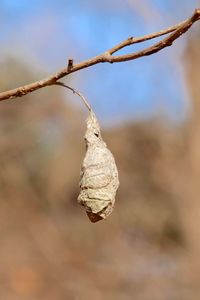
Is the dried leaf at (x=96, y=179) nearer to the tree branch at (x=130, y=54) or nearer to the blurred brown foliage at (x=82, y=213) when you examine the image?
the tree branch at (x=130, y=54)

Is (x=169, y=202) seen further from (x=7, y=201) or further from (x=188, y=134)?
(x=7, y=201)

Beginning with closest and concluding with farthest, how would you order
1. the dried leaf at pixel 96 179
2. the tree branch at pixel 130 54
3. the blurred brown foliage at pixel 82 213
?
the tree branch at pixel 130 54 → the dried leaf at pixel 96 179 → the blurred brown foliage at pixel 82 213

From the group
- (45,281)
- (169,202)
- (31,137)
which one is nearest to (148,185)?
(169,202)

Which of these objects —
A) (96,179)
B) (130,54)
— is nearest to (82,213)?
(96,179)

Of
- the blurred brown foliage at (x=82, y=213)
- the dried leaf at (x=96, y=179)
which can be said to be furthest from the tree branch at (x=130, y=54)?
the blurred brown foliage at (x=82, y=213)

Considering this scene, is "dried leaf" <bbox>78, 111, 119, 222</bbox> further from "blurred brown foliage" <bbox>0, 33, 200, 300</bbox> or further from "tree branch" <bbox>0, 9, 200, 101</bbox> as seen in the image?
"blurred brown foliage" <bbox>0, 33, 200, 300</bbox>

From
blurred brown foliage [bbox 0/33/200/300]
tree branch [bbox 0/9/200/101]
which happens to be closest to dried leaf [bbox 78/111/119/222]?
tree branch [bbox 0/9/200/101]

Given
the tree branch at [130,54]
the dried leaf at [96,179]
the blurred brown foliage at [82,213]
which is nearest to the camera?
the tree branch at [130,54]
